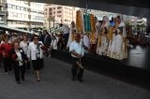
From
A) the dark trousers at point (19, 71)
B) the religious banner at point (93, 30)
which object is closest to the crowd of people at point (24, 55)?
the dark trousers at point (19, 71)

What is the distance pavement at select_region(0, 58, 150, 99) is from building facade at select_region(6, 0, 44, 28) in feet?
307

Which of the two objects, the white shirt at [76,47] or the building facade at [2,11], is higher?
the white shirt at [76,47]

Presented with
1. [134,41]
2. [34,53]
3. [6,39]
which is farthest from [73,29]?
[134,41]

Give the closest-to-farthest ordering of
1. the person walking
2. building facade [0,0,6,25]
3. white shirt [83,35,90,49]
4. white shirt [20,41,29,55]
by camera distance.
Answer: white shirt [20,41,29,55], the person walking, white shirt [83,35,90,49], building facade [0,0,6,25]

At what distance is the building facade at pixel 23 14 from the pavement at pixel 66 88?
9348cm

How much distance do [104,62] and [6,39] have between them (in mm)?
4682

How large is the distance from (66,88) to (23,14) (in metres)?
109

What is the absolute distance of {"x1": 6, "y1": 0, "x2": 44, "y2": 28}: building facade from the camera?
107869mm

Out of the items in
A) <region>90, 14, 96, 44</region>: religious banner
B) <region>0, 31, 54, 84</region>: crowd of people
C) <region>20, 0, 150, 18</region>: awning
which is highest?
<region>20, 0, 150, 18</region>: awning

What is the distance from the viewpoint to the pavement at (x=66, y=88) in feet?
33.6

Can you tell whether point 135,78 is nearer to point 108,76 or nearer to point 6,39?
point 108,76

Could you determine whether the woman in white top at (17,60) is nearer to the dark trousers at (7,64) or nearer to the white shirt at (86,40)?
the dark trousers at (7,64)

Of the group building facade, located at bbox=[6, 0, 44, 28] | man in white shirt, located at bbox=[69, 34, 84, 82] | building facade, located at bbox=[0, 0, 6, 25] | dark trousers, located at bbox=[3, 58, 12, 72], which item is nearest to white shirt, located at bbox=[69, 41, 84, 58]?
man in white shirt, located at bbox=[69, 34, 84, 82]

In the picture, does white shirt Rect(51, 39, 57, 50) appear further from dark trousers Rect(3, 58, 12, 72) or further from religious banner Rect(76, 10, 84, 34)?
dark trousers Rect(3, 58, 12, 72)
